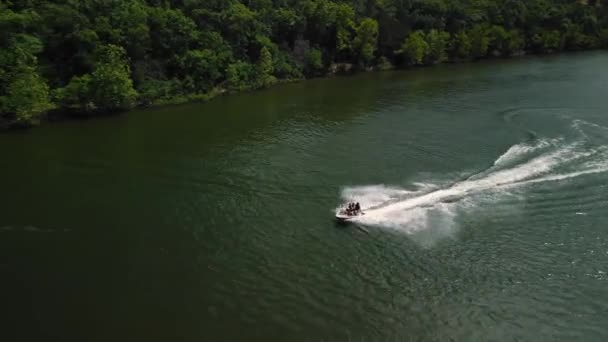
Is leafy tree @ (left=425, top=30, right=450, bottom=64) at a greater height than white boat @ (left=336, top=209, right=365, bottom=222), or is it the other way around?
leafy tree @ (left=425, top=30, right=450, bottom=64)

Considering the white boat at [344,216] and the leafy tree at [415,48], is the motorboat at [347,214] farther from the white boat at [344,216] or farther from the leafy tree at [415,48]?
the leafy tree at [415,48]

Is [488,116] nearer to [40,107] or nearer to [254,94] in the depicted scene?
[254,94]

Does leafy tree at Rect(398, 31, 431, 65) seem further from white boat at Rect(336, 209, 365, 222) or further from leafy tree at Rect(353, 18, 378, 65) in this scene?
white boat at Rect(336, 209, 365, 222)

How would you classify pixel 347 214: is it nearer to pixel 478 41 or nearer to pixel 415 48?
pixel 415 48

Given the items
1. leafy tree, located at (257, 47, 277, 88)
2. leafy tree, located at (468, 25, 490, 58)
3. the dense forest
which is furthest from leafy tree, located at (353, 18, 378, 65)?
leafy tree, located at (468, 25, 490, 58)

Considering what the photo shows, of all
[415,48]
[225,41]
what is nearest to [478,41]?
[415,48]

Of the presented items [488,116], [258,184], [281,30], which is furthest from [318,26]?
[258,184]

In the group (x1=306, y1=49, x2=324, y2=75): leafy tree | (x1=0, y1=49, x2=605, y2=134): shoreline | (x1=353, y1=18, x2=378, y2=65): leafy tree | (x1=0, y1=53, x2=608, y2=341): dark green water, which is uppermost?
(x1=353, y1=18, x2=378, y2=65): leafy tree

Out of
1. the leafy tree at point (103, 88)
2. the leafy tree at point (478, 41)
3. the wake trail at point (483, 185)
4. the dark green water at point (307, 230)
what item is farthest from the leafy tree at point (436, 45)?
the leafy tree at point (103, 88)
